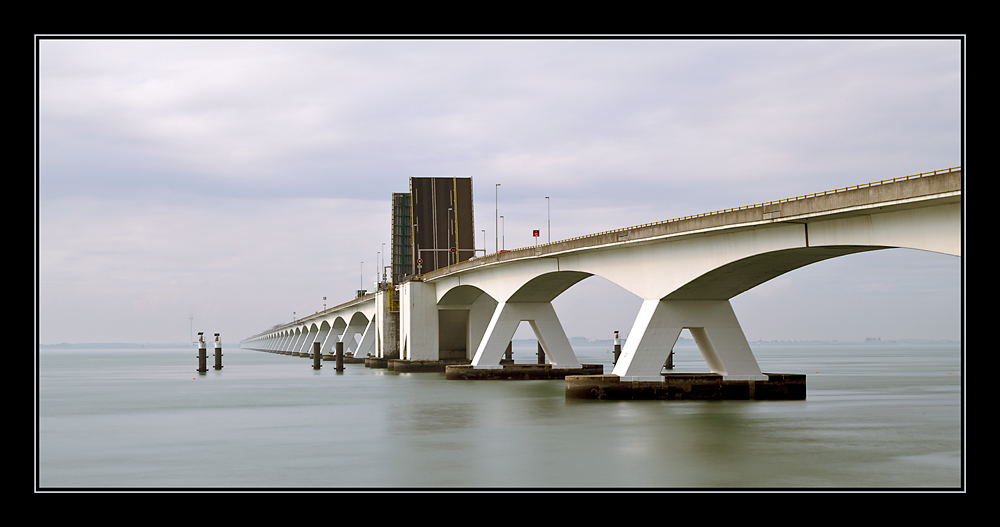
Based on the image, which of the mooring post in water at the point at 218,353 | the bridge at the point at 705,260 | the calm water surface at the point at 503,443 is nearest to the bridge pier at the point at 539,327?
the bridge at the point at 705,260

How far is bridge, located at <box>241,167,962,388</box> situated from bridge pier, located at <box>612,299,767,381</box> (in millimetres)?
35

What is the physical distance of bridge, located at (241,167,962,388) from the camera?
21.2 metres

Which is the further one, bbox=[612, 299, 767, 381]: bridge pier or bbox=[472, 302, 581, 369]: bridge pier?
bbox=[472, 302, 581, 369]: bridge pier

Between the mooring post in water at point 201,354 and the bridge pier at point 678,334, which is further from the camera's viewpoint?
the mooring post in water at point 201,354

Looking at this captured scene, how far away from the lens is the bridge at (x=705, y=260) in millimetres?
21203

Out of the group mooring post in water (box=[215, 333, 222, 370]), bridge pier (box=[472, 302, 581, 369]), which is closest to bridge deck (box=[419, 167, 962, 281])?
bridge pier (box=[472, 302, 581, 369])

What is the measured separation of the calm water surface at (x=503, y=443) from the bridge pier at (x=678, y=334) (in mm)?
1492

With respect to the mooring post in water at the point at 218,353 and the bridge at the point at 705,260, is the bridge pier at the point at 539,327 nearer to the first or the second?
the bridge at the point at 705,260

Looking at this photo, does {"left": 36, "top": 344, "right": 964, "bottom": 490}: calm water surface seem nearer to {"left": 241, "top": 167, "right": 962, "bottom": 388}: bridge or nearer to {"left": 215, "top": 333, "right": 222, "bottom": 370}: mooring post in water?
{"left": 241, "top": 167, "right": 962, "bottom": 388}: bridge

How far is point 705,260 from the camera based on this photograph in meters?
28.6

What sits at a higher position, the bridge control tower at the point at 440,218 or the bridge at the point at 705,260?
the bridge control tower at the point at 440,218
